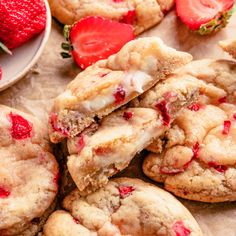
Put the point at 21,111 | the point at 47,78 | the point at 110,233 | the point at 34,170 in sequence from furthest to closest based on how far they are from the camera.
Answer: the point at 47,78, the point at 21,111, the point at 34,170, the point at 110,233

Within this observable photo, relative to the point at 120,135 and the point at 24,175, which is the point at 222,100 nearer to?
the point at 120,135

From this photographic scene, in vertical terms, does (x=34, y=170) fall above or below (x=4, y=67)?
below

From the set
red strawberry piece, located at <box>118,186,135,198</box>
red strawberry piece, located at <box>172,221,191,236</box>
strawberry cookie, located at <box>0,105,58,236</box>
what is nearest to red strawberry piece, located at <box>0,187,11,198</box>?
strawberry cookie, located at <box>0,105,58,236</box>

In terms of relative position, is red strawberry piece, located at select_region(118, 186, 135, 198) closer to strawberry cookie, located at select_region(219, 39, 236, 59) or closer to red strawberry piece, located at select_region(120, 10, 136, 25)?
strawberry cookie, located at select_region(219, 39, 236, 59)

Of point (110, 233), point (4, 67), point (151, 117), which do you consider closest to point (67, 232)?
point (110, 233)

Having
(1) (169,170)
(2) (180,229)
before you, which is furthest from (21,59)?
(2) (180,229)

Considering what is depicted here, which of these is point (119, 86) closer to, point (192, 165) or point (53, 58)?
point (192, 165)

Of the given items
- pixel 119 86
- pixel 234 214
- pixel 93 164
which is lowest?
pixel 234 214
